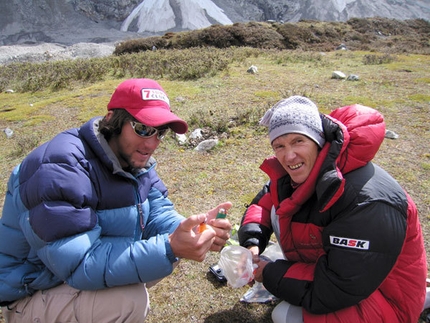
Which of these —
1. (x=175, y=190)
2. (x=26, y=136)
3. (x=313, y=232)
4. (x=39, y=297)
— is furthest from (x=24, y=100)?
(x=313, y=232)

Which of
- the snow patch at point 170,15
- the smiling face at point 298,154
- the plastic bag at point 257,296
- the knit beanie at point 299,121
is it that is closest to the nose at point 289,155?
the smiling face at point 298,154

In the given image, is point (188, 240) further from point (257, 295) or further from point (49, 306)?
point (257, 295)

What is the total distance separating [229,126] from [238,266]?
4.69 metres

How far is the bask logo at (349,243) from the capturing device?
76.7 inches

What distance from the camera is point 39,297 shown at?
221cm

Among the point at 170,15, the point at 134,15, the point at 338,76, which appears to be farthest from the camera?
the point at 134,15

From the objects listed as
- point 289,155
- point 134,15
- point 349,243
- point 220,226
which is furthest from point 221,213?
point 134,15

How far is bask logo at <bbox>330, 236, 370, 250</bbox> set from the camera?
1947mm

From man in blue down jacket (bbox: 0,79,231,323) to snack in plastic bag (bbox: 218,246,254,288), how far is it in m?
0.17

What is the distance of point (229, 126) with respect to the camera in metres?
6.97

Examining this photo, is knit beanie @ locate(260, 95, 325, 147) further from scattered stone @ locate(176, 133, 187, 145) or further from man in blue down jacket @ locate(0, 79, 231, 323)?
scattered stone @ locate(176, 133, 187, 145)

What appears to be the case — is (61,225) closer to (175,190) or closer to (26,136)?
(175,190)

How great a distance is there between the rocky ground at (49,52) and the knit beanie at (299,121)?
3552 centimetres

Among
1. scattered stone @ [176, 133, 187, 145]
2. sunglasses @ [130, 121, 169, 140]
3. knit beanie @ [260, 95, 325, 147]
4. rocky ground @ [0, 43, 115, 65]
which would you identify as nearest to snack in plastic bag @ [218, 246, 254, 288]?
knit beanie @ [260, 95, 325, 147]
